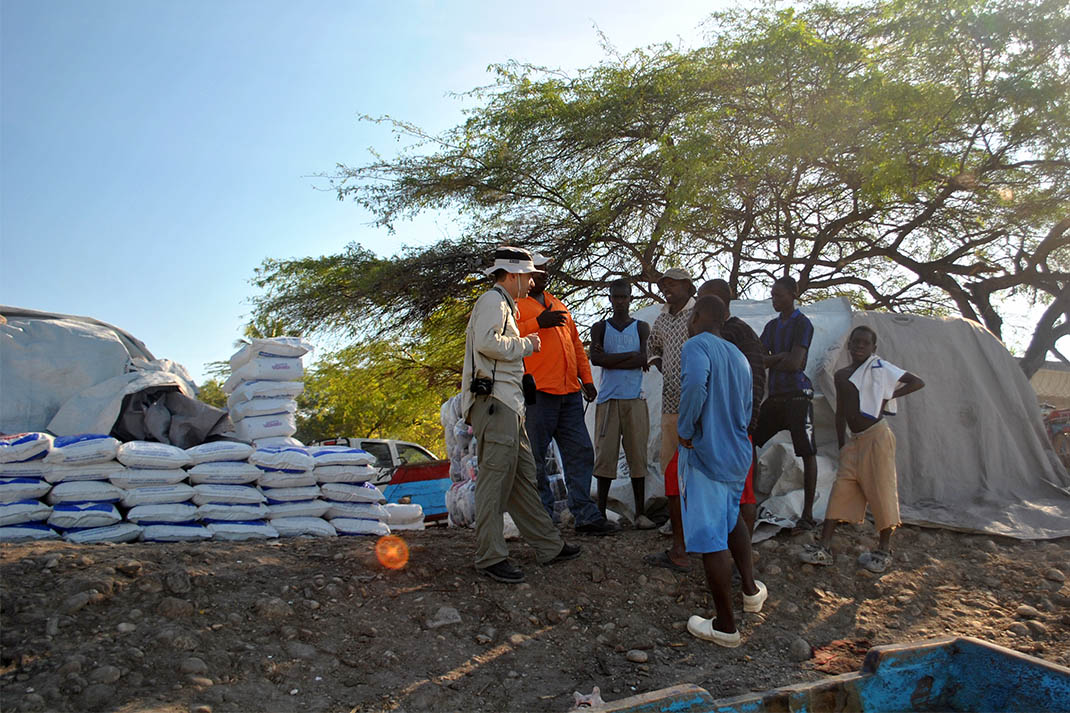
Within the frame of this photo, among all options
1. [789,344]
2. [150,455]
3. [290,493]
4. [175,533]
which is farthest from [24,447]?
[789,344]

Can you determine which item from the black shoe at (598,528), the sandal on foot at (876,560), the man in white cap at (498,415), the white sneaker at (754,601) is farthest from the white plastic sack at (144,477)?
the sandal on foot at (876,560)

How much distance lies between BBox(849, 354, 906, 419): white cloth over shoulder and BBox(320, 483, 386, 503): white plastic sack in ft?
11.5

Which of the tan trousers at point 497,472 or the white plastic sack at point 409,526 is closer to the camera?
the tan trousers at point 497,472

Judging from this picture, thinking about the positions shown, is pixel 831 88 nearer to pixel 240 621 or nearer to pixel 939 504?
pixel 939 504

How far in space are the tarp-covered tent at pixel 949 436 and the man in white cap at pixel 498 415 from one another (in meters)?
1.98

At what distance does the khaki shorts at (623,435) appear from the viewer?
566 centimetres

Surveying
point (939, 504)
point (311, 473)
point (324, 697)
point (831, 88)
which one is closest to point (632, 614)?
point (324, 697)

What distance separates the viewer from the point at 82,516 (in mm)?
4789

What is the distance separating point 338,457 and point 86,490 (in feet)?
5.10

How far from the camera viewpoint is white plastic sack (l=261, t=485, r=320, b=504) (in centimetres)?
541

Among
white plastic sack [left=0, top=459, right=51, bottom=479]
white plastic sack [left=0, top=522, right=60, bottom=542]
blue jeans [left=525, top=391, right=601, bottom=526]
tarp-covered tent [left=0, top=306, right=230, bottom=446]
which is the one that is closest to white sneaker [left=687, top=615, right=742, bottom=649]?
blue jeans [left=525, top=391, right=601, bottom=526]

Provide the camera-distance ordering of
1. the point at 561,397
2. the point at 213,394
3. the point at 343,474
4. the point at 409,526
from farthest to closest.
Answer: the point at 213,394 < the point at 409,526 < the point at 343,474 < the point at 561,397

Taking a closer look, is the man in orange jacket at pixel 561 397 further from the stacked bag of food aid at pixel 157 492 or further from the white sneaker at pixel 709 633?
the stacked bag of food aid at pixel 157 492

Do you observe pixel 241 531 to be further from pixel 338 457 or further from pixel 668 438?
pixel 668 438
